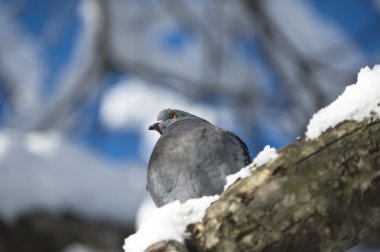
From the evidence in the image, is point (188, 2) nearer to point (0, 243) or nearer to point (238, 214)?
point (0, 243)

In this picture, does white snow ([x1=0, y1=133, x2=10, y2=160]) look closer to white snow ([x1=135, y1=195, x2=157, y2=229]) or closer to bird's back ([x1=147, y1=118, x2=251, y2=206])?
white snow ([x1=135, y1=195, x2=157, y2=229])

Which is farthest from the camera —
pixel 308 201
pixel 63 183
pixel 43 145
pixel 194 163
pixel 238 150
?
pixel 43 145

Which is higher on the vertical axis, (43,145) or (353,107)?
(43,145)

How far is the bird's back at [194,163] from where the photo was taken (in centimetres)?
238

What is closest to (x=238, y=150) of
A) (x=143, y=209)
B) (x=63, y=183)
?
(x=143, y=209)

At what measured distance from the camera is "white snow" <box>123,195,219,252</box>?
67.7 inches

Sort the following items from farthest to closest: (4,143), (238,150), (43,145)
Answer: (43,145), (4,143), (238,150)

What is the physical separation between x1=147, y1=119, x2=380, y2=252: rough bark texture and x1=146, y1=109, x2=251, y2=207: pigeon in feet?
1.88

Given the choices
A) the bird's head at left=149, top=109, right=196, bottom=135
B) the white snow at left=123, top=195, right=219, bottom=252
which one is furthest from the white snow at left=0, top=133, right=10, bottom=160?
the white snow at left=123, top=195, right=219, bottom=252

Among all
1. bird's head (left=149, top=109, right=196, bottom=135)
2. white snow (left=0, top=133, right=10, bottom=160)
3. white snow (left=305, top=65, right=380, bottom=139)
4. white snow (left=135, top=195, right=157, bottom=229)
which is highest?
white snow (left=0, top=133, right=10, bottom=160)

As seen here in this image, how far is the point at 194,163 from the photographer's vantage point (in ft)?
8.02

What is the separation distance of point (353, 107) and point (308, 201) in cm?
33

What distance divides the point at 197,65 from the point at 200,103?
0.56 meters

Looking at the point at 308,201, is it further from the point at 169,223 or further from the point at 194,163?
the point at 194,163
